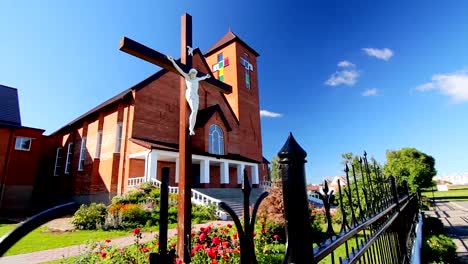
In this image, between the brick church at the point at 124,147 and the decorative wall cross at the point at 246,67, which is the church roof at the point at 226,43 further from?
the brick church at the point at 124,147

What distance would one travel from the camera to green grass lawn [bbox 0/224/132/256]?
265 inches

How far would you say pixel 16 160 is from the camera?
1788cm

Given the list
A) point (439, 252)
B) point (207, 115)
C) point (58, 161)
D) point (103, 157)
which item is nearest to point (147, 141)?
point (103, 157)

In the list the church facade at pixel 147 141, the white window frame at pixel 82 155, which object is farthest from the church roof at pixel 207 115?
the white window frame at pixel 82 155

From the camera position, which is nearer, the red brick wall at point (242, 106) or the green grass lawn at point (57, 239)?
the green grass lawn at point (57, 239)

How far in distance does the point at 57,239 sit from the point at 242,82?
22021mm

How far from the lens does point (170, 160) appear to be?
1964cm

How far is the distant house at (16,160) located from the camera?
17.1 meters

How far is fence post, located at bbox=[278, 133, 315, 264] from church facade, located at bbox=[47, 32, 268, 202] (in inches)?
601

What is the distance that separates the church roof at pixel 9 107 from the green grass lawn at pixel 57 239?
13469 millimetres

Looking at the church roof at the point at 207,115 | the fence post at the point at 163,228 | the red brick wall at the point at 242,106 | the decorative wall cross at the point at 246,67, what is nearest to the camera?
the fence post at the point at 163,228

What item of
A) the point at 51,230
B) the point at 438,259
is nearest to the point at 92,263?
the point at 51,230

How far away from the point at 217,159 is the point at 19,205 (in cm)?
1384

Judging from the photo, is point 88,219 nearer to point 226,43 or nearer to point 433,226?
point 433,226
